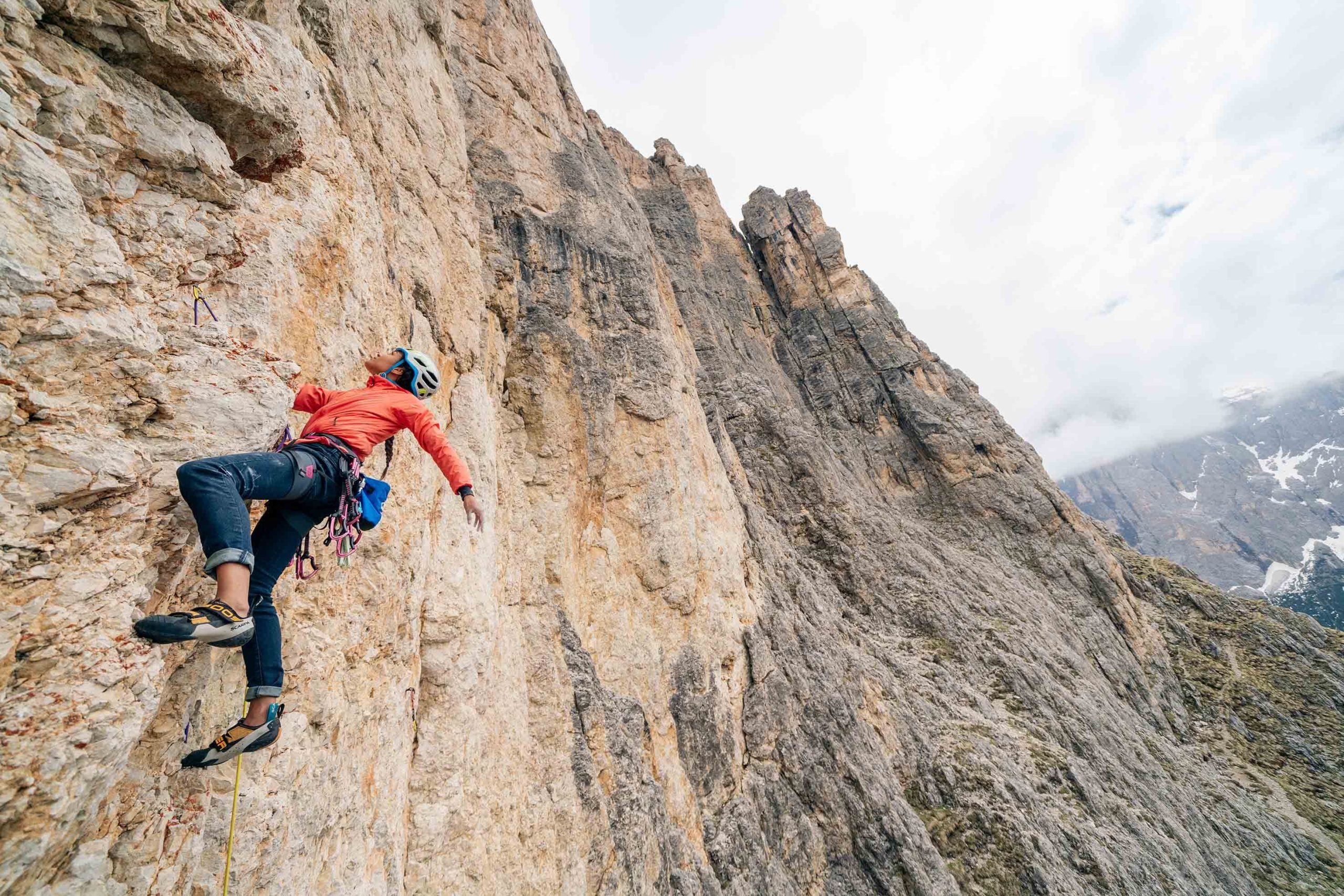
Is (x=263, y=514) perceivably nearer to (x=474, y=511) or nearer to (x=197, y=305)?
(x=474, y=511)

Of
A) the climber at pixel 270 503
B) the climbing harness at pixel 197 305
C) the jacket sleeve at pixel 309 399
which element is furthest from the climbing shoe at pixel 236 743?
the climbing harness at pixel 197 305

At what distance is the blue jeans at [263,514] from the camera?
99.7 inches

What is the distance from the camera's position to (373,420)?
3574 mm

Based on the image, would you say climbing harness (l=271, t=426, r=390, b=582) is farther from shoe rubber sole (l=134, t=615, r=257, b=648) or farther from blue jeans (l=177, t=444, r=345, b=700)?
shoe rubber sole (l=134, t=615, r=257, b=648)

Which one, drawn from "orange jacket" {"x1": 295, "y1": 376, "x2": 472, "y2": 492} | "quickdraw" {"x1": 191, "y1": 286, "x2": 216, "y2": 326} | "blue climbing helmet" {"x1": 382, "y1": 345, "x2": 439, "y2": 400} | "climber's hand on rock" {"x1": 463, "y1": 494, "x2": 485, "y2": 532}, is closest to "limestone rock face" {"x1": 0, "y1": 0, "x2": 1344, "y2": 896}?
"quickdraw" {"x1": 191, "y1": 286, "x2": 216, "y2": 326}

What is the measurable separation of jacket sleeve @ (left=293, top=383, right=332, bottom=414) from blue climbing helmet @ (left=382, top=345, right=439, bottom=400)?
0.46 metres

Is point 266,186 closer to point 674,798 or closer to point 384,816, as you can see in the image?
point 384,816

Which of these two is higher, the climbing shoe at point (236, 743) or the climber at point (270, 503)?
the climber at point (270, 503)

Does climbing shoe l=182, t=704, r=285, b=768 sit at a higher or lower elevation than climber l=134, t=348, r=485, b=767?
lower

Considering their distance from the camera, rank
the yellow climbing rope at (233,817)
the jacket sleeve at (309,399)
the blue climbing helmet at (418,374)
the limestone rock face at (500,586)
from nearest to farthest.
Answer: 1. the limestone rock face at (500,586)
2. the yellow climbing rope at (233,817)
3. the jacket sleeve at (309,399)
4. the blue climbing helmet at (418,374)

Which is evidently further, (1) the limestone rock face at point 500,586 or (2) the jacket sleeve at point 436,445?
(2) the jacket sleeve at point 436,445

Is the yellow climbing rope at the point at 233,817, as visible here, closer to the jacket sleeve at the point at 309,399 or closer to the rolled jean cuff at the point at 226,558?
the rolled jean cuff at the point at 226,558

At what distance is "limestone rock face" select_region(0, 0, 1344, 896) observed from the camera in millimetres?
2410

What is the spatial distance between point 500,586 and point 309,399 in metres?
5.10
